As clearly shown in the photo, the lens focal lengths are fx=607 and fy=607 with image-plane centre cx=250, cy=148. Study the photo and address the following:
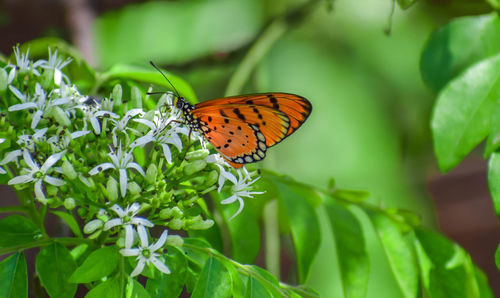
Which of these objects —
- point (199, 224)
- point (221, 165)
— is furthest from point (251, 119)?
point (199, 224)

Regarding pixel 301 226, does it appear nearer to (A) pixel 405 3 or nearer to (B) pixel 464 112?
(B) pixel 464 112

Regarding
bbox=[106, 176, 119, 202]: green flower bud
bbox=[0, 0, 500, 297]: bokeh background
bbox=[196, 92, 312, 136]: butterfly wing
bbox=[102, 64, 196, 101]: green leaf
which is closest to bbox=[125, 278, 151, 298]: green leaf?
bbox=[106, 176, 119, 202]: green flower bud

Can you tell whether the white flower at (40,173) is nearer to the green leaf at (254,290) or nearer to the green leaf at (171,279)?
the green leaf at (171,279)

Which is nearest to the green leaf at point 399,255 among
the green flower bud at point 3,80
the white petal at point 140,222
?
the white petal at point 140,222

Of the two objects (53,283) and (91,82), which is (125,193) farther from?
(91,82)

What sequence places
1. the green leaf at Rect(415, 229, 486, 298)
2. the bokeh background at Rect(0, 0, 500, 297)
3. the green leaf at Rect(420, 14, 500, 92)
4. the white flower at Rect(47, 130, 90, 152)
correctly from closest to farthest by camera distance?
the white flower at Rect(47, 130, 90, 152) → the green leaf at Rect(415, 229, 486, 298) → the green leaf at Rect(420, 14, 500, 92) → the bokeh background at Rect(0, 0, 500, 297)

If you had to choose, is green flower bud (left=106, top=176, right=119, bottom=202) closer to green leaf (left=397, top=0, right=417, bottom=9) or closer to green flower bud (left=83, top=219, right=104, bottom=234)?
green flower bud (left=83, top=219, right=104, bottom=234)

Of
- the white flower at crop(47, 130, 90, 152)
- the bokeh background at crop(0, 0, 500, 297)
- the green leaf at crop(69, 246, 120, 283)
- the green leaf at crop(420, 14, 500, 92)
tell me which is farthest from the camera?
the bokeh background at crop(0, 0, 500, 297)
